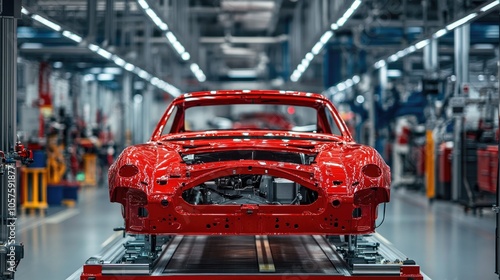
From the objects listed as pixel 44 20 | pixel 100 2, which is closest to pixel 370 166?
pixel 44 20

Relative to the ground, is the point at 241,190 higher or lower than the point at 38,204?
higher

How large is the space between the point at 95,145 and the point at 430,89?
26.9 feet

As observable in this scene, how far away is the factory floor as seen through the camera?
6566mm

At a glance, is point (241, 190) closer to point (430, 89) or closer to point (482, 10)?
point (482, 10)

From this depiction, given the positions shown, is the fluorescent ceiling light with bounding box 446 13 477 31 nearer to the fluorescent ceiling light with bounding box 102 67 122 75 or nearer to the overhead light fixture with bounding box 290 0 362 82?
the overhead light fixture with bounding box 290 0 362 82

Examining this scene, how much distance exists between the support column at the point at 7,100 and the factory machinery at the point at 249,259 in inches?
25.4

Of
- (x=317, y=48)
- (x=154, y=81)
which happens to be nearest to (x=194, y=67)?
(x=154, y=81)

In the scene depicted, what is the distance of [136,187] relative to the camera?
4.86m

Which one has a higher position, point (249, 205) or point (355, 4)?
point (355, 4)

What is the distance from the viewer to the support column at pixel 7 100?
5359 mm

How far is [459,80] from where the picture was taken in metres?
12.2

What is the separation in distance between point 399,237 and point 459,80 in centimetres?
441

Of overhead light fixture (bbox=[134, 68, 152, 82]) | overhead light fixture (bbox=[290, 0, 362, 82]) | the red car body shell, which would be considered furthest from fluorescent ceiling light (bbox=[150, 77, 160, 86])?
the red car body shell

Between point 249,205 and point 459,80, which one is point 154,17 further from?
point 249,205
